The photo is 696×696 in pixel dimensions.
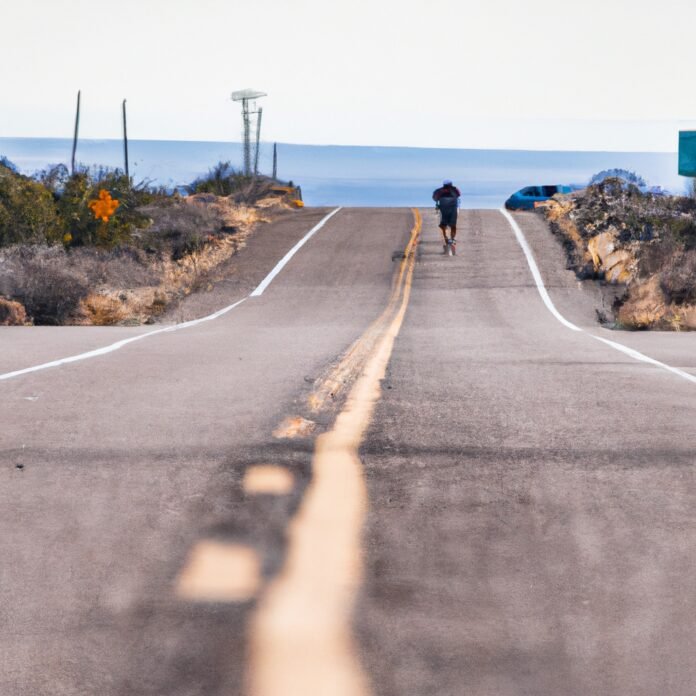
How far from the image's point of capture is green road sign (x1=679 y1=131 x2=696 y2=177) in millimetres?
41469

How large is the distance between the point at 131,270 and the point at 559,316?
11.7 m

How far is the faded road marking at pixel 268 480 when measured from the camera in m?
4.48

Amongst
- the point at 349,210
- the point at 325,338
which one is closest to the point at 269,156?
the point at 349,210

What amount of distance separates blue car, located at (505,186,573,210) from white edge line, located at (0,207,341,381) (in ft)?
→ 33.5

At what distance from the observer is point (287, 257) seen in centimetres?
2892

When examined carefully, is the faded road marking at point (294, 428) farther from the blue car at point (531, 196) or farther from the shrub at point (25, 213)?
the blue car at point (531, 196)

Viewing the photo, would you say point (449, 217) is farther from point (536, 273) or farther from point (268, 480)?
point (268, 480)

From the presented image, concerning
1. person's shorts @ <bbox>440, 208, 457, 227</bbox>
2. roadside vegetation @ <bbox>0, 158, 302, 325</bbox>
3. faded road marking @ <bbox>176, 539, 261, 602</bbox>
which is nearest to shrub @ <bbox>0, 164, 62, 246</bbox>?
roadside vegetation @ <bbox>0, 158, 302, 325</bbox>

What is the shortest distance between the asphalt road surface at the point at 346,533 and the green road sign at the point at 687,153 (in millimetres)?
36462

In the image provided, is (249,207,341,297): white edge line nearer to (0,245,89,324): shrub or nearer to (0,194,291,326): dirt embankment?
(0,194,291,326): dirt embankment

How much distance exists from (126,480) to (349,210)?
36.4 metres

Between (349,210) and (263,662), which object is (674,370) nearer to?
(263,662)

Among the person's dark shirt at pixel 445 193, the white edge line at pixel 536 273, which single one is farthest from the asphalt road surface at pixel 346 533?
the person's dark shirt at pixel 445 193

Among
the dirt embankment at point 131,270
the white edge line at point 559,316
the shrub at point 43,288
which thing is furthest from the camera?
the dirt embankment at point 131,270
